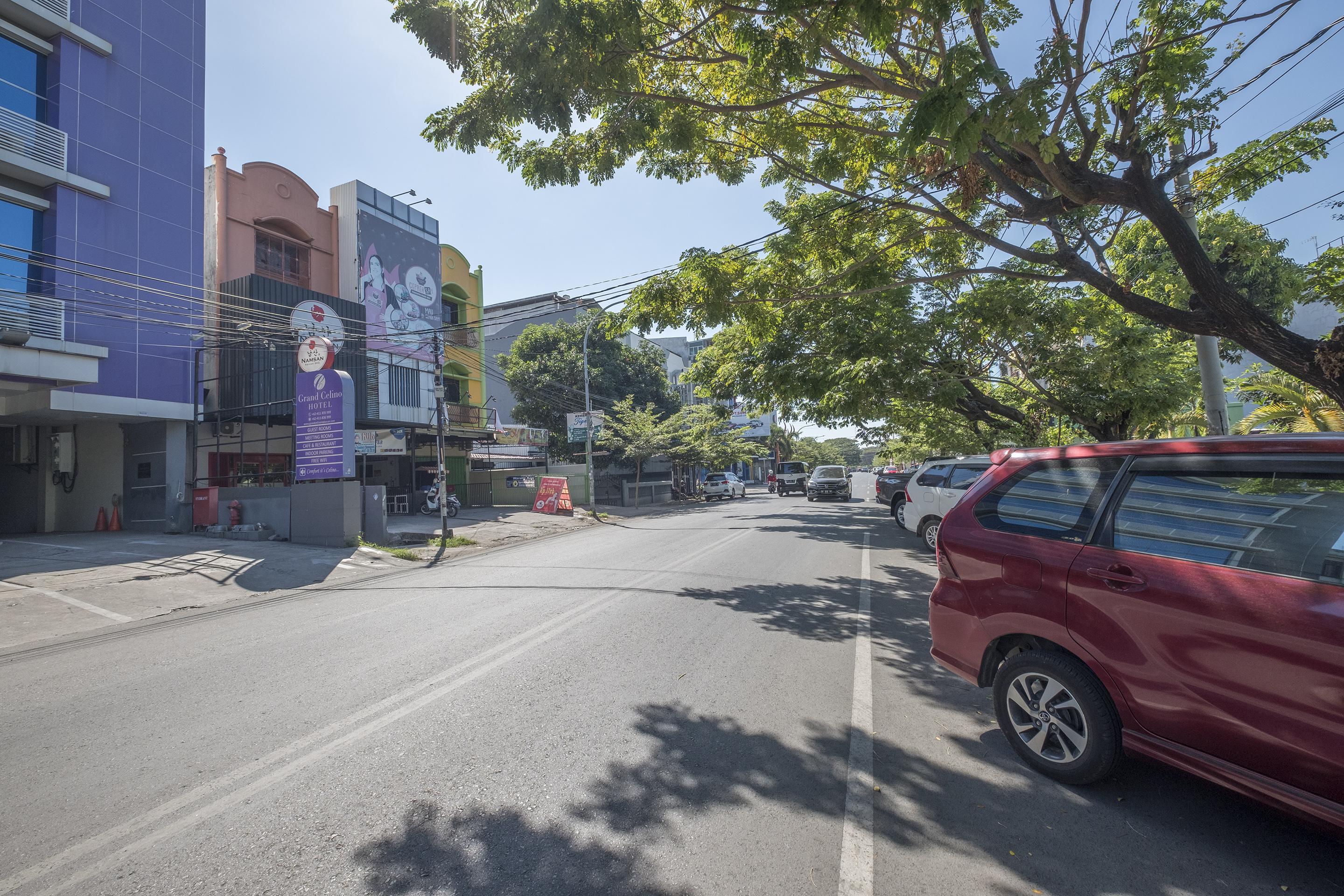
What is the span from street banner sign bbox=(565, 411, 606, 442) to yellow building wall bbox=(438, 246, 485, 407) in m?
6.18

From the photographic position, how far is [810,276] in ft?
37.8

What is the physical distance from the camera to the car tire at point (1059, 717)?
2.91 m

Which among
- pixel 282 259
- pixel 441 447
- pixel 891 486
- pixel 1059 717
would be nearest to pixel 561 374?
pixel 282 259

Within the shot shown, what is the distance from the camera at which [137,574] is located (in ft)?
32.7

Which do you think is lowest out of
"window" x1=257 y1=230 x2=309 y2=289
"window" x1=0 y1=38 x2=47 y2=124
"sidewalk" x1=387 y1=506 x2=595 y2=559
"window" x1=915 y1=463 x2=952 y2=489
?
"sidewalk" x1=387 y1=506 x2=595 y2=559

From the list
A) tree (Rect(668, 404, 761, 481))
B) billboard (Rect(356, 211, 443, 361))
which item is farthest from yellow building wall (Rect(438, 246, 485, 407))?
tree (Rect(668, 404, 761, 481))

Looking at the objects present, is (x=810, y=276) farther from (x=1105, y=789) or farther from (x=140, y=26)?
(x=140, y=26)

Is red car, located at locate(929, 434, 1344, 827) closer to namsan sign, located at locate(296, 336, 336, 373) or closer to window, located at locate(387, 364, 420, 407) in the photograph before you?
namsan sign, located at locate(296, 336, 336, 373)

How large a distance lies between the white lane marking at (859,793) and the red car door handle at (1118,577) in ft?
4.91

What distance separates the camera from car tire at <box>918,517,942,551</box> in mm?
11336

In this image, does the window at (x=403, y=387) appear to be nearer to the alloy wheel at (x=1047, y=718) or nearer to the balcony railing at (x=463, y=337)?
the balcony railing at (x=463, y=337)

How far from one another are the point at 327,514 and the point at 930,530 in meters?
12.2

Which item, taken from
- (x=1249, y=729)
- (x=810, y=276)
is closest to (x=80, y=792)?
(x=1249, y=729)

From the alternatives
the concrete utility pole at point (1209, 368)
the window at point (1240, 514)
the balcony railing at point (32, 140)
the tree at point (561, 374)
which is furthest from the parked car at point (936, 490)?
the tree at point (561, 374)
